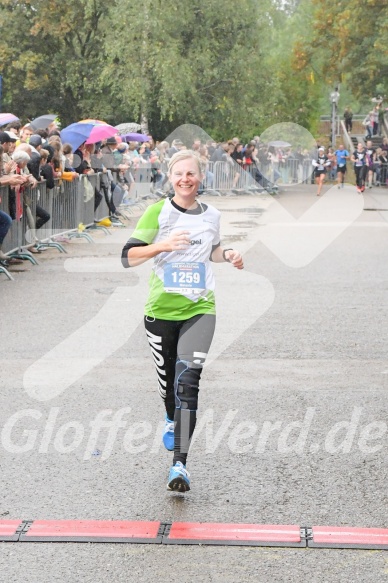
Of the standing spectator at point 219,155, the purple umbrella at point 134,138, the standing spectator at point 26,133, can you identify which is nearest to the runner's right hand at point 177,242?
the standing spectator at point 26,133

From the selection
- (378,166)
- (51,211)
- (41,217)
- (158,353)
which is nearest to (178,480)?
(158,353)

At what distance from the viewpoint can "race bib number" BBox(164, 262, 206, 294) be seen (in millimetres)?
5742

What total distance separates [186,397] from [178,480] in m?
0.42

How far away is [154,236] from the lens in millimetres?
5867

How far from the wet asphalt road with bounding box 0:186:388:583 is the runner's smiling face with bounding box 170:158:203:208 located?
4.73 ft

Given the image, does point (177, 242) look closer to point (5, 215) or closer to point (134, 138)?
point (5, 215)

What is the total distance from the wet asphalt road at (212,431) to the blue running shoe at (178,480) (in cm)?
5

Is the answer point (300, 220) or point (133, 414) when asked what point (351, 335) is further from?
point (300, 220)

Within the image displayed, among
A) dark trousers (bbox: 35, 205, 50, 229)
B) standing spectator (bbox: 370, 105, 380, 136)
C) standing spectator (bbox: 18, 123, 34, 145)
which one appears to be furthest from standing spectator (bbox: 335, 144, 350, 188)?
dark trousers (bbox: 35, 205, 50, 229)

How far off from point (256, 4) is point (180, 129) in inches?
259

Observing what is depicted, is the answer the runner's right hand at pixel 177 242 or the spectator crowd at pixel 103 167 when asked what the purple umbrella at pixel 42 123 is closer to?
the spectator crowd at pixel 103 167

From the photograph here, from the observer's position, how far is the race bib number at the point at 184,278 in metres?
5.74

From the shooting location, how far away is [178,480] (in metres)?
5.53

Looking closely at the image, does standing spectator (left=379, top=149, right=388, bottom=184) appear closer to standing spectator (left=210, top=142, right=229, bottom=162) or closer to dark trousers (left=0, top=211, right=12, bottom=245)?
standing spectator (left=210, top=142, right=229, bottom=162)
